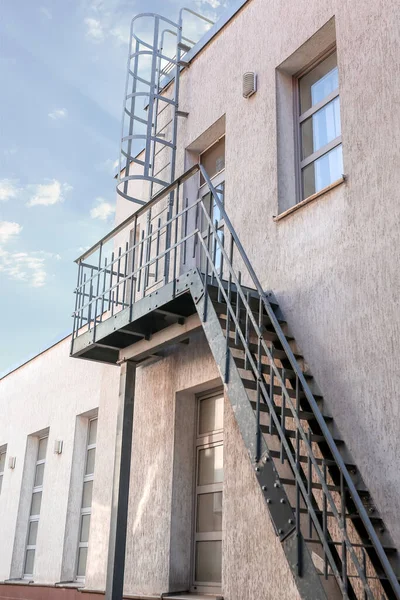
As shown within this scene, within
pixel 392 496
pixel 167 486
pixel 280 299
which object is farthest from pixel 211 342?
pixel 167 486

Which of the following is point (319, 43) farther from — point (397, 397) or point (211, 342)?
point (397, 397)

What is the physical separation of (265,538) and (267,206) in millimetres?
3293

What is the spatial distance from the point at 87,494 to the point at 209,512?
3.34 m

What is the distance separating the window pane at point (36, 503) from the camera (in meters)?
11.4

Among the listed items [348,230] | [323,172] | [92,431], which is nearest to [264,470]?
[348,230]

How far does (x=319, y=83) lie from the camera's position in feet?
23.8

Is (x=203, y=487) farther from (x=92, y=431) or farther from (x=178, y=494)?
(x=92, y=431)

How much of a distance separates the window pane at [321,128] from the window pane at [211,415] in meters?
2.87

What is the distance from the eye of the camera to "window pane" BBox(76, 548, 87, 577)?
31.2ft

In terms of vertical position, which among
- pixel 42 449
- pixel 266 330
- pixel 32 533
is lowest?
pixel 32 533

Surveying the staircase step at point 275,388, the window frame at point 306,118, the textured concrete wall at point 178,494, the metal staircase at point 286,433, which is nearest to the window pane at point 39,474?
the textured concrete wall at point 178,494

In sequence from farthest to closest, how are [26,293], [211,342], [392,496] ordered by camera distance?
[26,293] < [211,342] < [392,496]

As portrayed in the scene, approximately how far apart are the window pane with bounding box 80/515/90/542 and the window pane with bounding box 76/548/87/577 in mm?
150

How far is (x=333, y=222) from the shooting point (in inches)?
242
